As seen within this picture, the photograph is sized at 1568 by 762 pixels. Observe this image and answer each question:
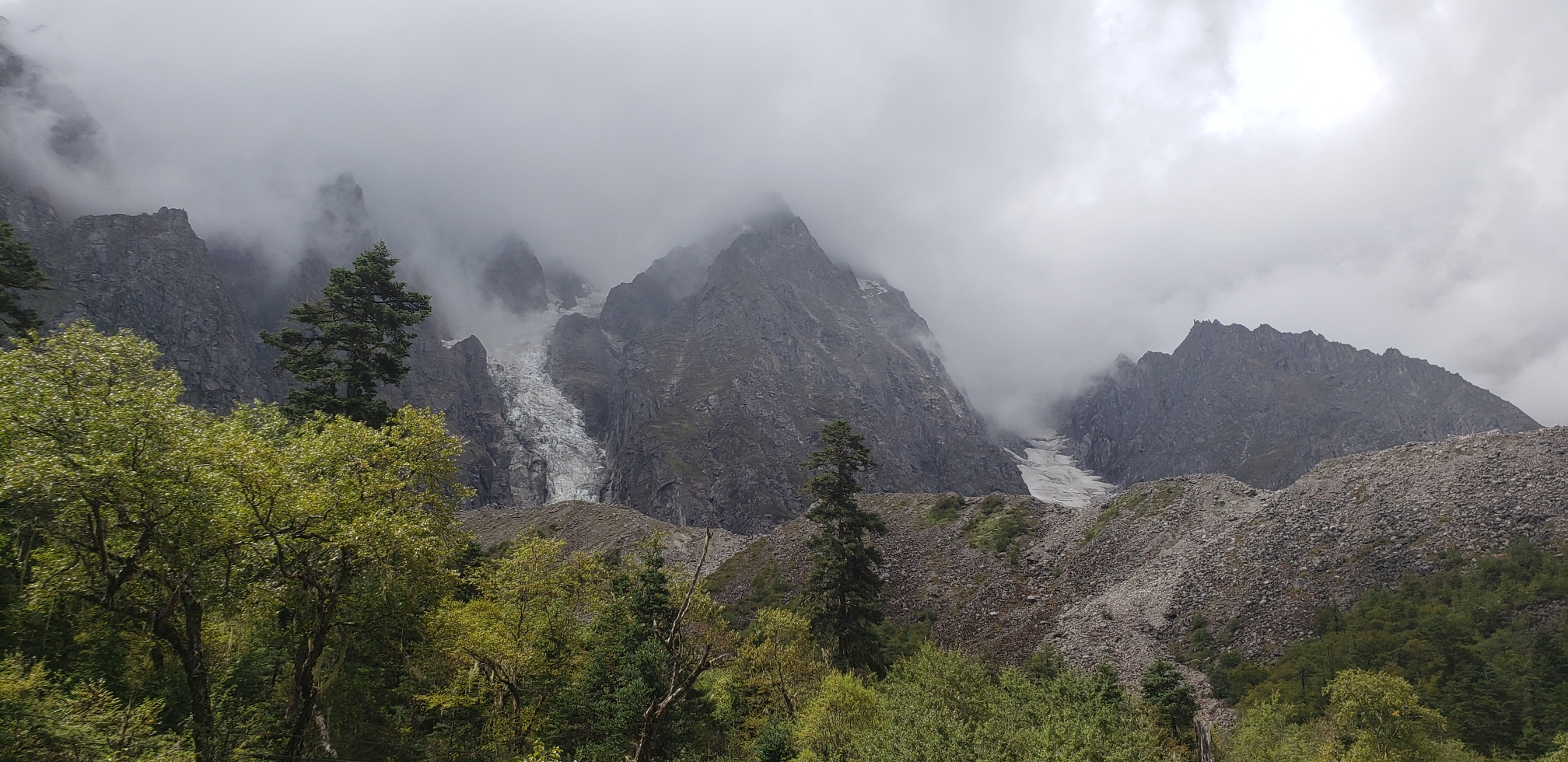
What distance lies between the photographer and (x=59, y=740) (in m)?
14.2

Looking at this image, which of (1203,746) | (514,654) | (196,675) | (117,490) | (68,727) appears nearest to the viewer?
(68,727)

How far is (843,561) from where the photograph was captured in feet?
141

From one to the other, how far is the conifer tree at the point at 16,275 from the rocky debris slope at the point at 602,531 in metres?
45.0

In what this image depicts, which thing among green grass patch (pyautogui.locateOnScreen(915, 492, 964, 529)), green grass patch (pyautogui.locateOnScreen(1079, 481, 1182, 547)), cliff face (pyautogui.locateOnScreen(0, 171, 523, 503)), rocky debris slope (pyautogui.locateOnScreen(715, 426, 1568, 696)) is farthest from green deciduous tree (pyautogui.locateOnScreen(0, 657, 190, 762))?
cliff face (pyautogui.locateOnScreen(0, 171, 523, 503))

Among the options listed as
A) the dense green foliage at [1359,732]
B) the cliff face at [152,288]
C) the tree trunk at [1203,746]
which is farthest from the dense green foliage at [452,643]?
the cliff face at [152,288]

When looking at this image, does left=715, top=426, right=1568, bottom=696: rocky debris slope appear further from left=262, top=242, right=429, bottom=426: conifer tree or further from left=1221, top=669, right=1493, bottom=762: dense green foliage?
left=262, top=242, right=429, bottom=426: conifer tree

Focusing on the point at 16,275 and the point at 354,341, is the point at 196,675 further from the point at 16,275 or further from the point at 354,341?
the point at 16,275

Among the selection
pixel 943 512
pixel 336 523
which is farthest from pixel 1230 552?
pixel 336 523

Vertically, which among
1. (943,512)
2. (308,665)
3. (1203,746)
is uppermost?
(943,512)

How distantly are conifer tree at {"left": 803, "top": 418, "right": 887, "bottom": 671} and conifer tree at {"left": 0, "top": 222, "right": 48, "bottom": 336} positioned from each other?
42.8m

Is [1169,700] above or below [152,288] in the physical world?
below

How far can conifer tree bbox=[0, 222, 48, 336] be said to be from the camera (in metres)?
32.3

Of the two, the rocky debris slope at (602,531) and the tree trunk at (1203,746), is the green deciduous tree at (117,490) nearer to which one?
the tree trunk at (1203,746)

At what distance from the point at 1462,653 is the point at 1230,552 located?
52.7 ft
